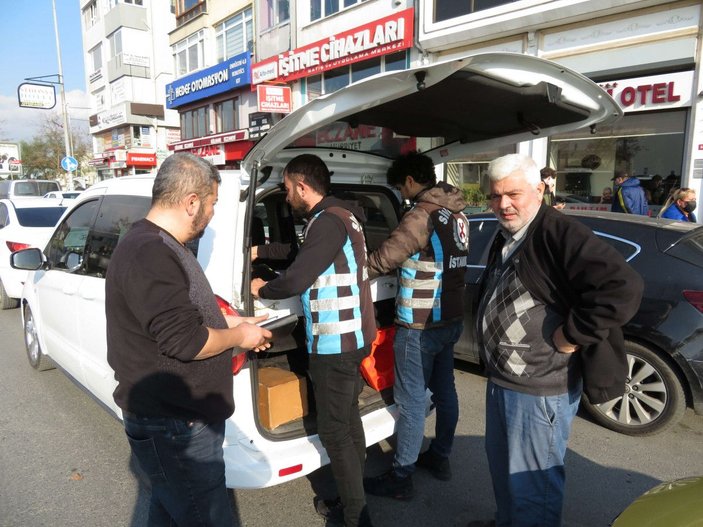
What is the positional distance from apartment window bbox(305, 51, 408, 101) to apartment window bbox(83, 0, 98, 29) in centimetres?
3261

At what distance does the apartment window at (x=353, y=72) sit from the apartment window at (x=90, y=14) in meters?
32.6

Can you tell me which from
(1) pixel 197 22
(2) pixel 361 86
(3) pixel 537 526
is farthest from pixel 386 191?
(1) pixel 197 22

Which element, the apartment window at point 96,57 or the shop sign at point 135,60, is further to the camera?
the apartment window at point 96,57

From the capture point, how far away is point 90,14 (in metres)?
40.3

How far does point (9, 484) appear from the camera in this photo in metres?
3.04

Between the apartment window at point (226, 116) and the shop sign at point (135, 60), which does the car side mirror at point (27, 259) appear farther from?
the shop sign at point (135, 60)

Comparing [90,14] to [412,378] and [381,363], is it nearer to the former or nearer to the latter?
[381,363]

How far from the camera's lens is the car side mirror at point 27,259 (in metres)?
3.69

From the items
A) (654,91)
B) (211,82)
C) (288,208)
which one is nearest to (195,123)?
(211,82)

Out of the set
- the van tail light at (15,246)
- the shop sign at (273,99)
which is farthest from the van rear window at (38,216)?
the shop sign at (273,99)

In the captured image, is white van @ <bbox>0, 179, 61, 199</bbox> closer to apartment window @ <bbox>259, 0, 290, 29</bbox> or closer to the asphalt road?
apartment window @ <bbox>259, 0, 290, 29</bbox>

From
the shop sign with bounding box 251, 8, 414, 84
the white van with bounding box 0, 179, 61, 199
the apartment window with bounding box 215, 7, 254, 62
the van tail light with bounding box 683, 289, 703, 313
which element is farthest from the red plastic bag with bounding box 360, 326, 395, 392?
the white van with bounding box 0, 179, 61, 199

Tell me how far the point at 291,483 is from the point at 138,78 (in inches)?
1513

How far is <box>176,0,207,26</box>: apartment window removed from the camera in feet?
74.0
